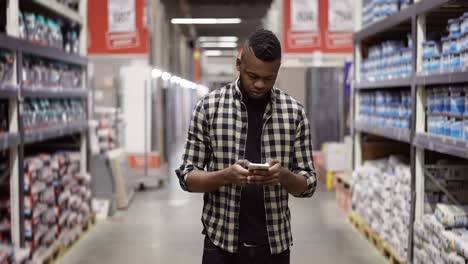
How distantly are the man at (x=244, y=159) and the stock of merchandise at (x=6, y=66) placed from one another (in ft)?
8.45

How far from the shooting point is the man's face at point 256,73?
2207 mm

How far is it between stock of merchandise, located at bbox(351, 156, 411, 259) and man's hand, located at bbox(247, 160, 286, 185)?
3109mm

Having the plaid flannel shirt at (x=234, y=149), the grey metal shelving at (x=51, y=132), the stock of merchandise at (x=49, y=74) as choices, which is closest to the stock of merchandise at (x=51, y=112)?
the grey metal shelving at (x=51, y=132)

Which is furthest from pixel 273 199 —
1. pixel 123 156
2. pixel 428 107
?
pixel 123 156

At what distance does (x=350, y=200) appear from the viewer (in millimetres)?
7477

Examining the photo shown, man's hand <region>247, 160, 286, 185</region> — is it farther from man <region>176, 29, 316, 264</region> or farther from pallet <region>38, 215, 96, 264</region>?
pallet <region>38, 215, 96, 264</region>

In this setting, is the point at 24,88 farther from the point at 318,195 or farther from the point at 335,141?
the point at 335,141

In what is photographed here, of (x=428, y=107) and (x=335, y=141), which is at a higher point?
(x=428, y=107)

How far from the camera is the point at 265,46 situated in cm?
219

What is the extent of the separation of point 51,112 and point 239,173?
407 centimetres

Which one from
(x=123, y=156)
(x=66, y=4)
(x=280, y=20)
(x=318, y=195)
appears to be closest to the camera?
(x=66, y=4)

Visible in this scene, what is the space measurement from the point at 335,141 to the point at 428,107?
21.4 ft

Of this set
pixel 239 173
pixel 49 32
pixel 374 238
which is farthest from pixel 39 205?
pixel 239 173

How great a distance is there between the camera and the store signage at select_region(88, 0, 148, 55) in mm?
11977
